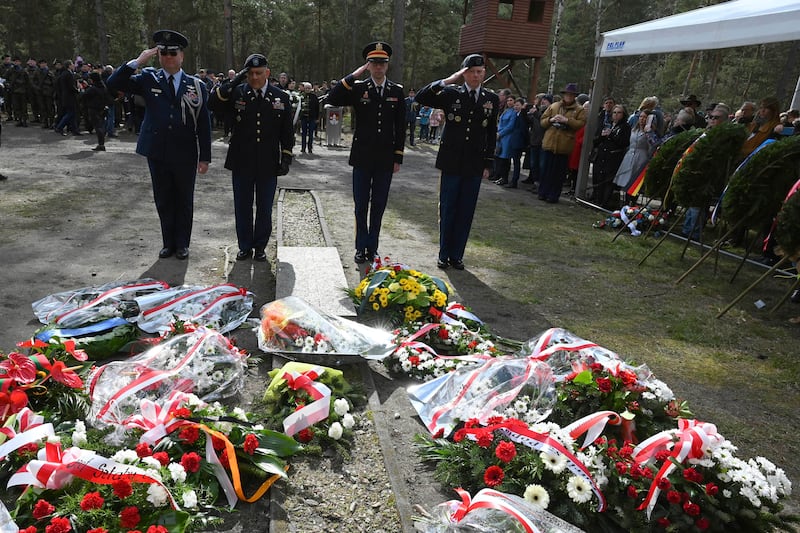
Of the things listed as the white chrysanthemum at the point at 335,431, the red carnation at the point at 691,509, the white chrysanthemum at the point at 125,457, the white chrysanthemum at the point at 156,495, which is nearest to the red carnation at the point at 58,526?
the white chrysanthemum at the point at 156,495

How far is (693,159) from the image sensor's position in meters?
6.81

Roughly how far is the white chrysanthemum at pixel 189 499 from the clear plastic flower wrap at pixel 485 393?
4.48ft

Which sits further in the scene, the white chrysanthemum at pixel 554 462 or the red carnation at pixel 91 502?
the white chrysanthemum at pixel 554 462

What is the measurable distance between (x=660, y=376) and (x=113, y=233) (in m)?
6.23

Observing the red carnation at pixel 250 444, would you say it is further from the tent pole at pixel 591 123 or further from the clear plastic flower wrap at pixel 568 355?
the tent pole at pixel 591 123

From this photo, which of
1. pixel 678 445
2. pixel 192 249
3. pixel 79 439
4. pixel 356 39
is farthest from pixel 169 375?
pixel 356 39

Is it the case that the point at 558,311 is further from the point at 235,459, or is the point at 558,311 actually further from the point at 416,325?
the point at 235,459

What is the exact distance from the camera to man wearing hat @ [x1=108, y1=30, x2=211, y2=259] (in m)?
5.43

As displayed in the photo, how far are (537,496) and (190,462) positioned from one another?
1.62 meters

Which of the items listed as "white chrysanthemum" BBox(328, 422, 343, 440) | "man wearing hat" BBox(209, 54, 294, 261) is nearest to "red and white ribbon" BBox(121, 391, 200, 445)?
"white chrysanthemum" BBox(328, 422, 343, 440)

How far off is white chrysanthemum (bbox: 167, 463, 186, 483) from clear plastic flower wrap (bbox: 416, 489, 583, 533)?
1103 mm

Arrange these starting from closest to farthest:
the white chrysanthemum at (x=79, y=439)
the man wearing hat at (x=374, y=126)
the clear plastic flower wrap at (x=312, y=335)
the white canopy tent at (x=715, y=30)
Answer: the white chrysanthemum at (x=79, y=439)
the clear plastic flower wrap at (x=312, y=335)
the man wearing hat at (x=374, y=126)
the white canopy tent at (x=715, y=30)

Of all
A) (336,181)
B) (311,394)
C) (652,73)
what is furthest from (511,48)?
(652,73)

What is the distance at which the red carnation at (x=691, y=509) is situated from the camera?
8.24 feet
